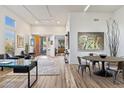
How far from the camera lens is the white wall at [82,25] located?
9.96 metres

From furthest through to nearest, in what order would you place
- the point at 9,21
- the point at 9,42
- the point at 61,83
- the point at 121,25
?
the point at 9,21 < the point at 9,42 < the point at 121,25 < the point at 61,83

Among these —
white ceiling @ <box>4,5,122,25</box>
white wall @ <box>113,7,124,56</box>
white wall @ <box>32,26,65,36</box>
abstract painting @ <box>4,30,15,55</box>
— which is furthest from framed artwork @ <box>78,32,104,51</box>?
white wall @ <box>32,26,65,36</box>

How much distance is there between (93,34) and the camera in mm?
10047

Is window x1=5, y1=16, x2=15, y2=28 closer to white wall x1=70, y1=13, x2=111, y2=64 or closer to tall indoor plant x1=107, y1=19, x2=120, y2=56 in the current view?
white wall x1=70, y1=13, x2=111, y2=64

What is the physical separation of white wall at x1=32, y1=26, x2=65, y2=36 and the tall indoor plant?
6.37 meters

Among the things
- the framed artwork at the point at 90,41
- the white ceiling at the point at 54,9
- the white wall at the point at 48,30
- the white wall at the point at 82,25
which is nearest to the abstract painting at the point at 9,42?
the white ceiling at the point at 54,9

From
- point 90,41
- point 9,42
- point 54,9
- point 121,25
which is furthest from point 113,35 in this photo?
point 9,42

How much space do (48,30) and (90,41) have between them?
6.56m

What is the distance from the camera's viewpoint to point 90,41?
32.9ft

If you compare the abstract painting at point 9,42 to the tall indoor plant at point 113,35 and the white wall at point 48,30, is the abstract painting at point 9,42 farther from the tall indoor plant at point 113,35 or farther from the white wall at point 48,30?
the tall indoor plant at point 113,35

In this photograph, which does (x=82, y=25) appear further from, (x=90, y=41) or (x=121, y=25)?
(x=121, y=25)

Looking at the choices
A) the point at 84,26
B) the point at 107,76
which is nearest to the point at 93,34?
the point at 84,26

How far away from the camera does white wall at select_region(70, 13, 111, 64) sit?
996cm
